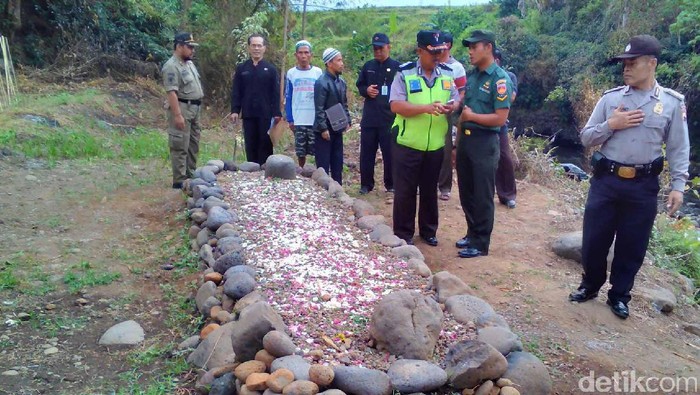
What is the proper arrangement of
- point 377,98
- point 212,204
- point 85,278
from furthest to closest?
point 377,98
point 212,204
point 85,278

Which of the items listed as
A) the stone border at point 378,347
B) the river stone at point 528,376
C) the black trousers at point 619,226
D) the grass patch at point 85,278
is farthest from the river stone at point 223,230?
the black trousers at point 619,226

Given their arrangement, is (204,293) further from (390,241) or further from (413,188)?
(413,188)

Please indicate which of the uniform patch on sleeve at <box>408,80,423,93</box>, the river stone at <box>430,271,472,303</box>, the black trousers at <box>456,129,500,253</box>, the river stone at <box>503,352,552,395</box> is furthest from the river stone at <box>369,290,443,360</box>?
the uniform patch on sleeve at <box>408,80,423,93</box>

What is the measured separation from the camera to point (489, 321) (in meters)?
3.59

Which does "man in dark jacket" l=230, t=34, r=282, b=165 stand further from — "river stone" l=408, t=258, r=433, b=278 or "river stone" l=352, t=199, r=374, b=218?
"river stone" l=408, t=258, r=433, b=278

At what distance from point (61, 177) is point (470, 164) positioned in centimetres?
500

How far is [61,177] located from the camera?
743 centimetres

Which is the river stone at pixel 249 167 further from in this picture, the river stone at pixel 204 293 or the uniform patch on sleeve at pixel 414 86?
the river stone at pixel 204 293

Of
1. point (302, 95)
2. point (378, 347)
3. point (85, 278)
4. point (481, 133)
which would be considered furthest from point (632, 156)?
point (85, 278)

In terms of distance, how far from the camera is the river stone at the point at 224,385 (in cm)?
304

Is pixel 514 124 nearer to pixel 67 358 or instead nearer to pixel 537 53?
pixel 537 53

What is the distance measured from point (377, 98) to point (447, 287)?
10.2 feet

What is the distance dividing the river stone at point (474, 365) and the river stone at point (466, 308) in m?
0.57

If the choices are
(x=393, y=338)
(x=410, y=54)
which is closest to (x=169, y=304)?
(x=393, y=338)
